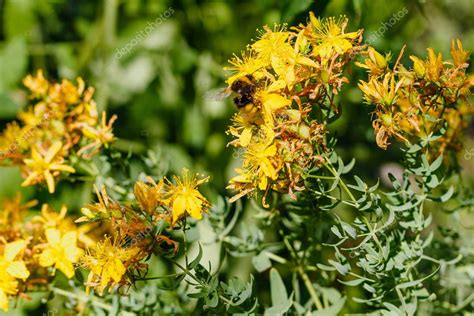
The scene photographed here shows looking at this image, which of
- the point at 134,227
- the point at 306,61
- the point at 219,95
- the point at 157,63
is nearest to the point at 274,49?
the point at 306,61

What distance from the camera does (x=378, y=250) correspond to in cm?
99

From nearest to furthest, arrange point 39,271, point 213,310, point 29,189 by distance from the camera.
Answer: point 213,310 < point 39,271 < point 29,189

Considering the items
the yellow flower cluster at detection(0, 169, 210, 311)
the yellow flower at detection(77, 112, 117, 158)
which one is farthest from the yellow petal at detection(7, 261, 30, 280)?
the yellow flower at detection(77, 112, 117, 158)

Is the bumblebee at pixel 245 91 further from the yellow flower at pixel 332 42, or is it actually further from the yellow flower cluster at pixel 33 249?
the yellow flower cluster at pixel 33 249

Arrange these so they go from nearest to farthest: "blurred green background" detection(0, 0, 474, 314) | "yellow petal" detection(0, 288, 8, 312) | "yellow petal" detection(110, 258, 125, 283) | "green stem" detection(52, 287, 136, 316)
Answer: "yellow petal" detection(110, 258, 125, 283) < "yellow petal" detection(0, 288, 8, 312) < "green stem" detection(52, 287, 136, 316) < "blurred green background" detection(0, 0, 474, 314)

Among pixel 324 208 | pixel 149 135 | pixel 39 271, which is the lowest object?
pixel 149 135

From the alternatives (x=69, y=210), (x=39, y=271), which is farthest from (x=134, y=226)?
(x=69, y=210)

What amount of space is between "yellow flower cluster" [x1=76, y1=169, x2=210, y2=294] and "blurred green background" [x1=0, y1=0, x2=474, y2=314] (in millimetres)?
736

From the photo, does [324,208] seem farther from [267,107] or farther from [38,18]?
[38,18]

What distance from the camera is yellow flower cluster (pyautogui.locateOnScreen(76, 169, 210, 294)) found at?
0.93 meters

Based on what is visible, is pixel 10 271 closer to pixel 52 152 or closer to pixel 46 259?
pixel 46 259

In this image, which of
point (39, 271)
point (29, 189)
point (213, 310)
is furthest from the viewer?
point (29, 189)

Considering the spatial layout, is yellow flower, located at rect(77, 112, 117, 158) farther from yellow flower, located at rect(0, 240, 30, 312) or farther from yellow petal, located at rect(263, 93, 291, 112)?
yellow petal, located at rect(263, 93, 291, 112)

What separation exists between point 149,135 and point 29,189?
1.55 ft
